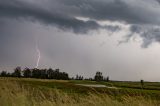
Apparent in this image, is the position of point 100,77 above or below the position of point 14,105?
above

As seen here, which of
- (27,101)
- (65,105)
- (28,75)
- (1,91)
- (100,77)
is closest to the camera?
(65,105)

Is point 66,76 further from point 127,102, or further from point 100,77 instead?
point 127,102

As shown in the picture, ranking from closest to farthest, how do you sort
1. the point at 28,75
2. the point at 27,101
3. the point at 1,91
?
the point at 27,101 → the point at 1,91 → the point at 28,75

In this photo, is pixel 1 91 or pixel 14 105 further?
pixel 1 91

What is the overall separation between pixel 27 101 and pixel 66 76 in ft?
514

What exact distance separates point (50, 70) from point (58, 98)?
150 m

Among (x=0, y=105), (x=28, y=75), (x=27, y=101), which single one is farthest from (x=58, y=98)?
(x=28, y=75)

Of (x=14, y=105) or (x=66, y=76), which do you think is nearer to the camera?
(x=14, y=105)

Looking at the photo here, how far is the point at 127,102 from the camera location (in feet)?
44.4

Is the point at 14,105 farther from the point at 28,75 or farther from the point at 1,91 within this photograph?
the point at 28,75

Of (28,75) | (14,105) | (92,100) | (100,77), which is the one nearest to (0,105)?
(14,105)

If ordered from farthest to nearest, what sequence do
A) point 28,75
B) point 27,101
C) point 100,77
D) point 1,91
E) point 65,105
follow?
1. point 100,77
2. point 28,75
3. point 1,91
4. point 27,101
5. point 65,105

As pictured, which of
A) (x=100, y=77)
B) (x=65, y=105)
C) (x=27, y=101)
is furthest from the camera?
(x=100, y=77)

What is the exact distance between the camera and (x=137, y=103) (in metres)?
13.0
